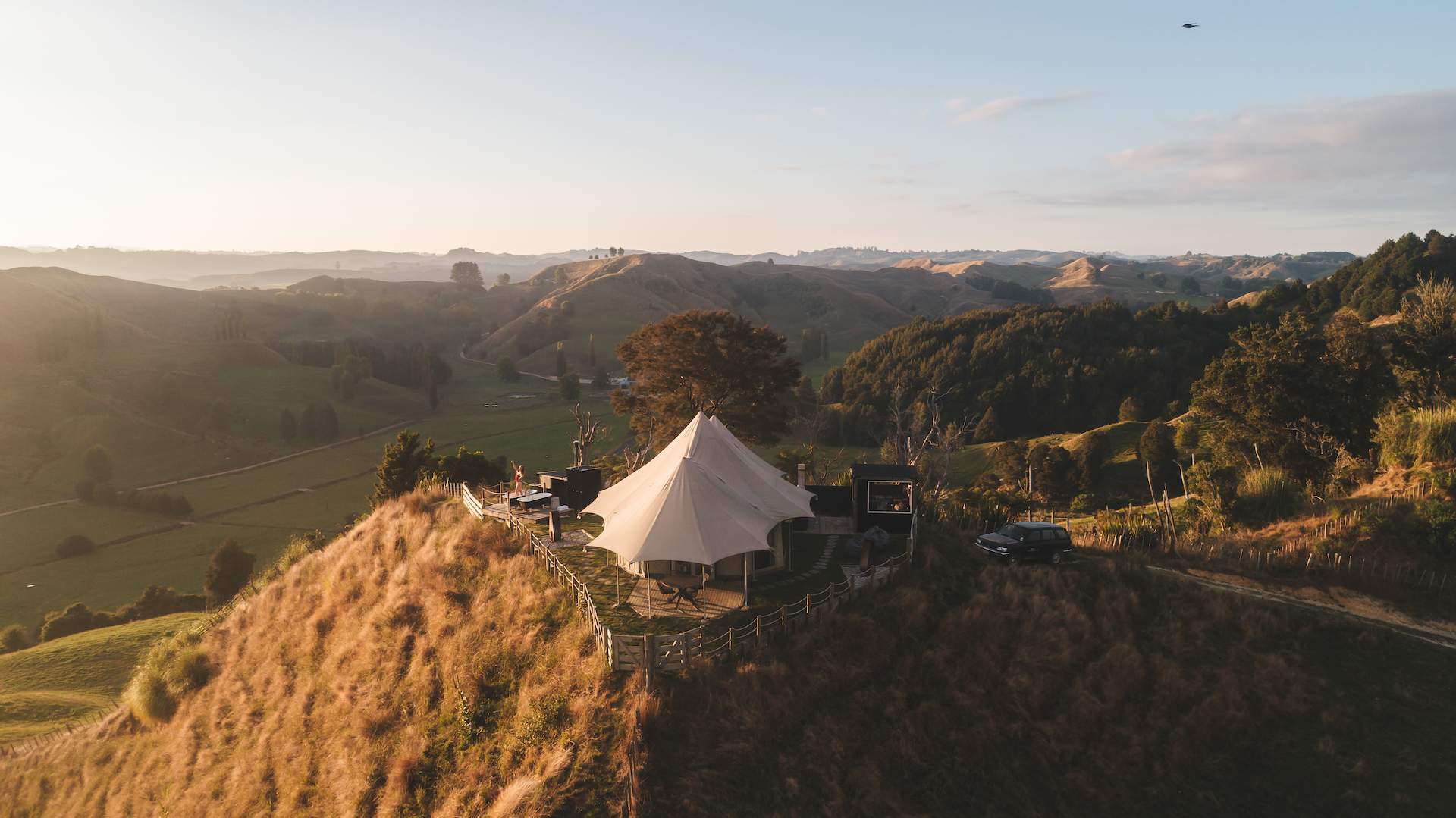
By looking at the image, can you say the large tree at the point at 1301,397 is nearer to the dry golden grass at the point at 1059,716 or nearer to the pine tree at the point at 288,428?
the dry golden grass at the point at 1059,716

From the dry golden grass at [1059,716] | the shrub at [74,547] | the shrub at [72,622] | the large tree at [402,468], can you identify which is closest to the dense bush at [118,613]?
the shrub at [72,622]

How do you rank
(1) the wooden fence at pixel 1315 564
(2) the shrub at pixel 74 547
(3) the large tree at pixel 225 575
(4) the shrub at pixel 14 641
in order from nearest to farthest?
1. (1) the wooden fence at pixel 1315 564
2. (4) the shrub at pixel 14 641
3. (3) the large tree at pixel 225 575
4. (2) the shrub at pixel 74 547

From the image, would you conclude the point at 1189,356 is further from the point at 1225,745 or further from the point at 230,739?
the point at 230,739

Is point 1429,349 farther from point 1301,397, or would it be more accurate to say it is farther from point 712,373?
point 712,373

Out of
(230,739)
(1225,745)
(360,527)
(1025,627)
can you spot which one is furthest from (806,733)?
(360,527)

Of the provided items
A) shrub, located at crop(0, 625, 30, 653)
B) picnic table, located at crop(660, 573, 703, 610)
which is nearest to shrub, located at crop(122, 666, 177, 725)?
picnic table, located at crop(660, 573, 703, 610)

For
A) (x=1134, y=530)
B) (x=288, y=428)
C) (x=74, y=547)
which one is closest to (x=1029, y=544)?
(x=1134, y=530)
